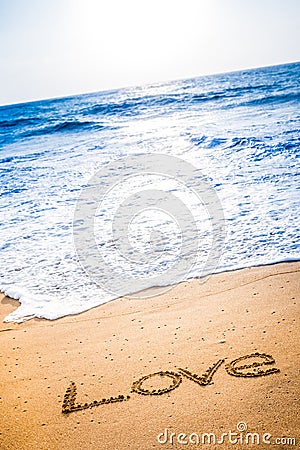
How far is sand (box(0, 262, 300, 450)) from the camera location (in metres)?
2.47

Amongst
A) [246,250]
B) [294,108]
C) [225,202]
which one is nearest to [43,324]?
[246,250]

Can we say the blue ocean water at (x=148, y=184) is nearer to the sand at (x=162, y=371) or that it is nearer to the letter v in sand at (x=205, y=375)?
the sand at (x=162, y=371)

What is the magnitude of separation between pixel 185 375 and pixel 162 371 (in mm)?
180

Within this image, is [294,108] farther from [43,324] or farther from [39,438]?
[39,438]

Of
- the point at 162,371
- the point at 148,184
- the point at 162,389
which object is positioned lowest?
the point at 162,389

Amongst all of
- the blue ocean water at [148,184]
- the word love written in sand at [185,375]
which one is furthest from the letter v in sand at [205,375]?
the blue ocean water at [148,184]

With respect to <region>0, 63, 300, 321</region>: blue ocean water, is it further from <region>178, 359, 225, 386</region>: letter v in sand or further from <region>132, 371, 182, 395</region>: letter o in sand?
<region>178, 359, 225, 386</region>: letter v in sand

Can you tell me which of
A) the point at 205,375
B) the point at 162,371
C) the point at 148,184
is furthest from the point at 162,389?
the point at 148,184

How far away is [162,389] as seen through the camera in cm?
280

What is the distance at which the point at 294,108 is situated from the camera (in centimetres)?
1745

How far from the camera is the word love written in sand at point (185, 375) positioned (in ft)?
9.02

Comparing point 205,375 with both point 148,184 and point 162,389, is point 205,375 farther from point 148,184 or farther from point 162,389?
point 148,184

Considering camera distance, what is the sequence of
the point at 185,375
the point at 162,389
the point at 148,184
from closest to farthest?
1. the point at 162,389
2. the point at 185,375
3. the point at 148,184

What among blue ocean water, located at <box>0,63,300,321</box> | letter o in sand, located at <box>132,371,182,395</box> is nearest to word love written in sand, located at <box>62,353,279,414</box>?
letter o in sand, located at <box>132,371,182,395</box>
